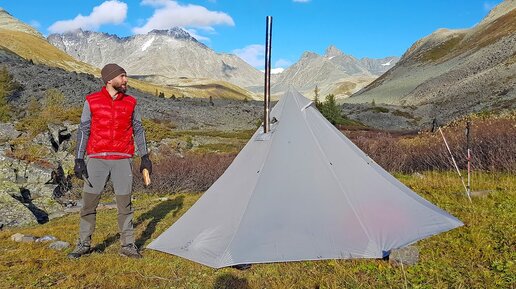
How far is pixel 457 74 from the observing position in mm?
97500

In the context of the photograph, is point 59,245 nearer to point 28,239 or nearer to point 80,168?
point 28,239

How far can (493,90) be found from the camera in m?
69.1

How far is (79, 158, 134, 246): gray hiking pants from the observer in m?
6.29

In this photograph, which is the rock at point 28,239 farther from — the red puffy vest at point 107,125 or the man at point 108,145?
the red puffy vest at point 107,125

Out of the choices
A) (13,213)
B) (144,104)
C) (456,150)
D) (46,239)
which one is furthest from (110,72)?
(144,104)

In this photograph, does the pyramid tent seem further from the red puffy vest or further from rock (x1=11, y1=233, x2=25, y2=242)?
rock (x1=11, y1=233, x2=25, y2=242)

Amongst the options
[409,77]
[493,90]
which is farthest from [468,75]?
[409,77]

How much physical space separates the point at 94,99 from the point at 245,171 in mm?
2538

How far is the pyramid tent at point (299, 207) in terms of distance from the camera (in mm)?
5730

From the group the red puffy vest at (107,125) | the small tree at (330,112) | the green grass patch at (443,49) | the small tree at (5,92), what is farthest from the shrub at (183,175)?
the green grass patch at (443,49)

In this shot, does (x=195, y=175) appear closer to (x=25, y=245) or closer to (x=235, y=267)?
(x=25, y=245)

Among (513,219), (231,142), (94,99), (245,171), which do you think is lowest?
(231,142)

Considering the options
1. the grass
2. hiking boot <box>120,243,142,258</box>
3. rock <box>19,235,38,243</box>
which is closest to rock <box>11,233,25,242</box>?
rock <box>19,235,38,243</box>

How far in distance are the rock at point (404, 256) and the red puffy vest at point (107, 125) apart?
4.13m
